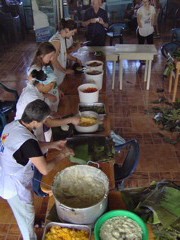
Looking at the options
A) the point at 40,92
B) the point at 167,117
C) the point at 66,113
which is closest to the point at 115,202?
the point at 40,92

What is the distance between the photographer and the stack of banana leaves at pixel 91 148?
2.25 metres

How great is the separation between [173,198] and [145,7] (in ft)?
18.7

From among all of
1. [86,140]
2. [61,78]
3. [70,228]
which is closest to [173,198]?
[70,228]

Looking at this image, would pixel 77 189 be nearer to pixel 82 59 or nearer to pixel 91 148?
pixel 91 148

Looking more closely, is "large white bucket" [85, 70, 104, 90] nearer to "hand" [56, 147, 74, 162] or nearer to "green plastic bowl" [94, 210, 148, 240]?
"hand" [56, 147, 74, 162]

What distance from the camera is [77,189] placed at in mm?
1878

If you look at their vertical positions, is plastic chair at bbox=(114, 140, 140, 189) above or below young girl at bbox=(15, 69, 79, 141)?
below

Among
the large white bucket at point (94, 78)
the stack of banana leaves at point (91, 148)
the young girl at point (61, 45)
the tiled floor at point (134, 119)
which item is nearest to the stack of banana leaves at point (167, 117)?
the tiled floor at point (134, 119)

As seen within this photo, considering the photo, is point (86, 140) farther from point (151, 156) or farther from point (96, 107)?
point (151, 156)

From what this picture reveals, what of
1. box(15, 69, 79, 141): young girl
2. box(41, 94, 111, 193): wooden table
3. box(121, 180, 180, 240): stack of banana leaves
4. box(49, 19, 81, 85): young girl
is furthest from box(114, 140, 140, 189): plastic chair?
box(49, 19, 81, 85): young girl

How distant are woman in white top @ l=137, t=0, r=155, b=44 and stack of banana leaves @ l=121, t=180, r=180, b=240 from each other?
214 inches

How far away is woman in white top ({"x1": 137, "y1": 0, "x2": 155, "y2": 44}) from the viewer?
255 inches

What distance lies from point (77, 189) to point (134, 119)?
10.2ft

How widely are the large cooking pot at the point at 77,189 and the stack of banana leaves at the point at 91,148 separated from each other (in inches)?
11.5
